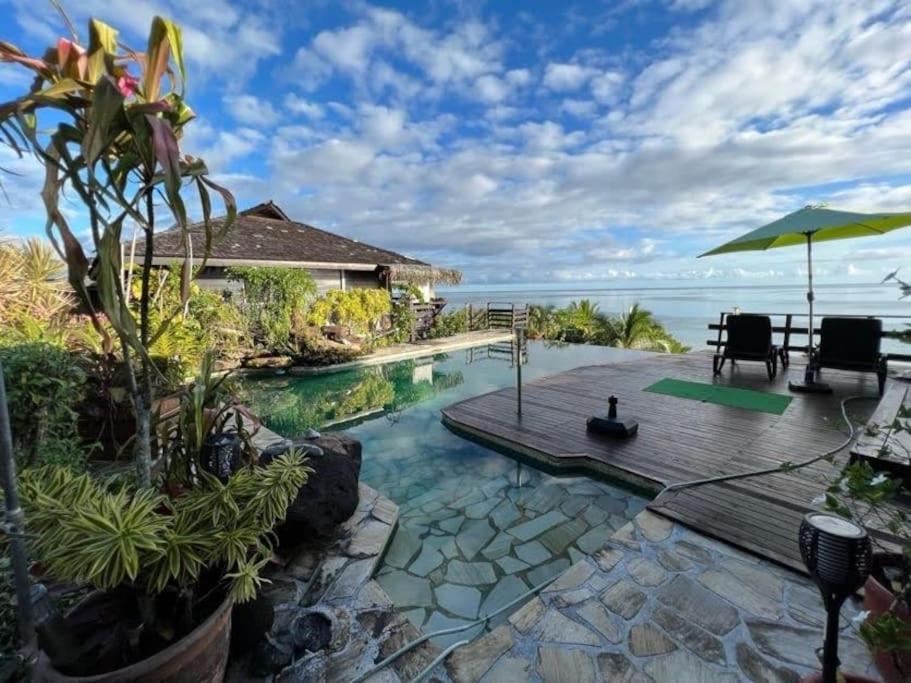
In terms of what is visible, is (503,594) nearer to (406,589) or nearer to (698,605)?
(406,589)

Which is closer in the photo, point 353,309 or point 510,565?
point 510,565

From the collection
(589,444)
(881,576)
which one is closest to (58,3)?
(881,576)

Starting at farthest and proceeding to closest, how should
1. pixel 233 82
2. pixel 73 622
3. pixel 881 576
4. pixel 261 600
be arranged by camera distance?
pixel 233 82 → pixel 261 600 → pixel 881 576 → pixel 73 622

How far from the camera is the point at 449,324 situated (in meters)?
14.9

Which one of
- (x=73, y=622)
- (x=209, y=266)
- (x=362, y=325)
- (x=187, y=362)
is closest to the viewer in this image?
(x=73, y=622)

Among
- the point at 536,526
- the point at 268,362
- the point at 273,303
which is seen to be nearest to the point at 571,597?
the point at 536,526

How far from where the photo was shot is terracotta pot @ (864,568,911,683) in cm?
139

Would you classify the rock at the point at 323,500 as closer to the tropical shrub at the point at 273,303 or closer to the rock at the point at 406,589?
the rock at the point at 406,589

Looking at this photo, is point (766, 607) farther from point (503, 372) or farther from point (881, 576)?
point (503, 372)

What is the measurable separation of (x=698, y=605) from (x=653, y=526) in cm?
76

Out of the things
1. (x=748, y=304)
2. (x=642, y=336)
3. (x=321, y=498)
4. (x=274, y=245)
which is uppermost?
(x=274, y=245)

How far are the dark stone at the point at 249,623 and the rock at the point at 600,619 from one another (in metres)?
1.64

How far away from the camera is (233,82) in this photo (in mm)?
6738

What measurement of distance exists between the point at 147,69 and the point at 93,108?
0.37 metres
